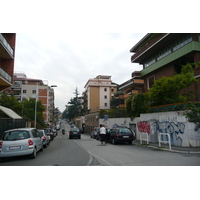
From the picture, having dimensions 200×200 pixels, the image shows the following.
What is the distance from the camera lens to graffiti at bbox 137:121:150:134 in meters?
16.4

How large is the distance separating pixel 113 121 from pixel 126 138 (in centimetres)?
1368

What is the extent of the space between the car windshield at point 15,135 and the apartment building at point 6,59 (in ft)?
31.8

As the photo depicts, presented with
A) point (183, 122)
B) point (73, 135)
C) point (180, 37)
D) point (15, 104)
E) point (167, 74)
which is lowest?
point (73, 135)

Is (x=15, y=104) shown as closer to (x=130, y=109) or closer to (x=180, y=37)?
(x=130, y=109)

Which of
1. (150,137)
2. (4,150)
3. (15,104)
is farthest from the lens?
(15,104)

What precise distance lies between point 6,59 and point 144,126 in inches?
669

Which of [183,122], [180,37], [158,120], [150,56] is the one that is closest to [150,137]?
[158,120]

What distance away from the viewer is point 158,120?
14586 millimetres

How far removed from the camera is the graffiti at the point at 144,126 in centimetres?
1636

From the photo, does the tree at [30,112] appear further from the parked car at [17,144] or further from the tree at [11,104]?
the parked car at [17,144]

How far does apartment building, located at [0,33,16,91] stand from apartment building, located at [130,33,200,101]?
60.8 ft

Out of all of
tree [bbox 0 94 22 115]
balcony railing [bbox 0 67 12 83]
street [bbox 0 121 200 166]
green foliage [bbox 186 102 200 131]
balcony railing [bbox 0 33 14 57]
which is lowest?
street [bbox 0 121 200 166]

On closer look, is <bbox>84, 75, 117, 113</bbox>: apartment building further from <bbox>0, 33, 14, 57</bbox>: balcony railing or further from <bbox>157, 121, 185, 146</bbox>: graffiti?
<bbox>157, 121, 185, 146</bbox>: graffiti

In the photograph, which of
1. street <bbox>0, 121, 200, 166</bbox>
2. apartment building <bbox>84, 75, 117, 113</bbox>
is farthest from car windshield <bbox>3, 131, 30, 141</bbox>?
apartment building <bbox>84, 75, 117, 113</bbox>
